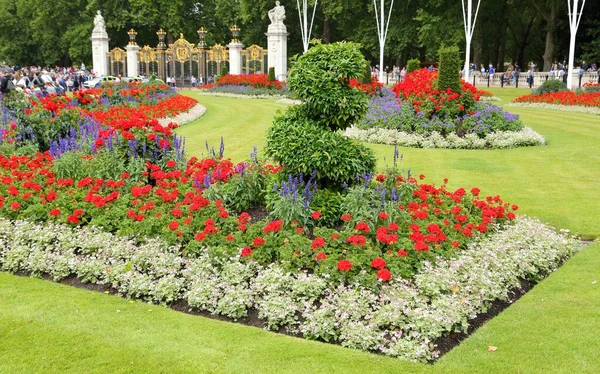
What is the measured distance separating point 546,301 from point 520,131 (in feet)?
35.8

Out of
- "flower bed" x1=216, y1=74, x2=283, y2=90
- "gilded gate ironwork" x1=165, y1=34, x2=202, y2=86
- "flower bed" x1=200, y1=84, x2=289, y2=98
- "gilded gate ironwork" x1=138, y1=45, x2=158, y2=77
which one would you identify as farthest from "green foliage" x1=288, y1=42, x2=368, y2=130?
"gilded gate ironwork" x1=138, y1=45, x2=158, y2=77

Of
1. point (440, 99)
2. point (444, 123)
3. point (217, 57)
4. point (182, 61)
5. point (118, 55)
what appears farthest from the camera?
point (118, 55)

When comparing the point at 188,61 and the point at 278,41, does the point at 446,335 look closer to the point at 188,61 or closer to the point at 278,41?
the point at 278,41

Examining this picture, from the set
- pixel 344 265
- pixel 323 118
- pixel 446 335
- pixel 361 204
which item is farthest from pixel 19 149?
pixel 446 335

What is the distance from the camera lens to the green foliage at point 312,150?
6.88m

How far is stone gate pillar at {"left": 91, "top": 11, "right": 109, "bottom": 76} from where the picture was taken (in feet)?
159

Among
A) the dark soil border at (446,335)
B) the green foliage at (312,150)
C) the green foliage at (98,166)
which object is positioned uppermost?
the green foliage at (312,150)

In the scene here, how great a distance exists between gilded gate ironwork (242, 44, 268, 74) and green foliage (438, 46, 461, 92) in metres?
27.1

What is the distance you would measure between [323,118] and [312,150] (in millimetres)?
498

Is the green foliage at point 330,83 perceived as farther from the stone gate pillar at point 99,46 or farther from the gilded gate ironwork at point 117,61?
the stone gate pillar at point 99,46

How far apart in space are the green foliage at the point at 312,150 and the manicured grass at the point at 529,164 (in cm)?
334

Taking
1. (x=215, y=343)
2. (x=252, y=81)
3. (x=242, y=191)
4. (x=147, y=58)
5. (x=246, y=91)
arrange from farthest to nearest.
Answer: (x=147, y=58)
(x=252, y=81)
(x=246, y=91)
(x=242, y=191)
(x=215, y=343)

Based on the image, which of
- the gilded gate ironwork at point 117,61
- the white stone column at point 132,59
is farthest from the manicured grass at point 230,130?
the gilded gate ironwork at point 117,61

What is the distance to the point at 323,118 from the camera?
7.14 metres
